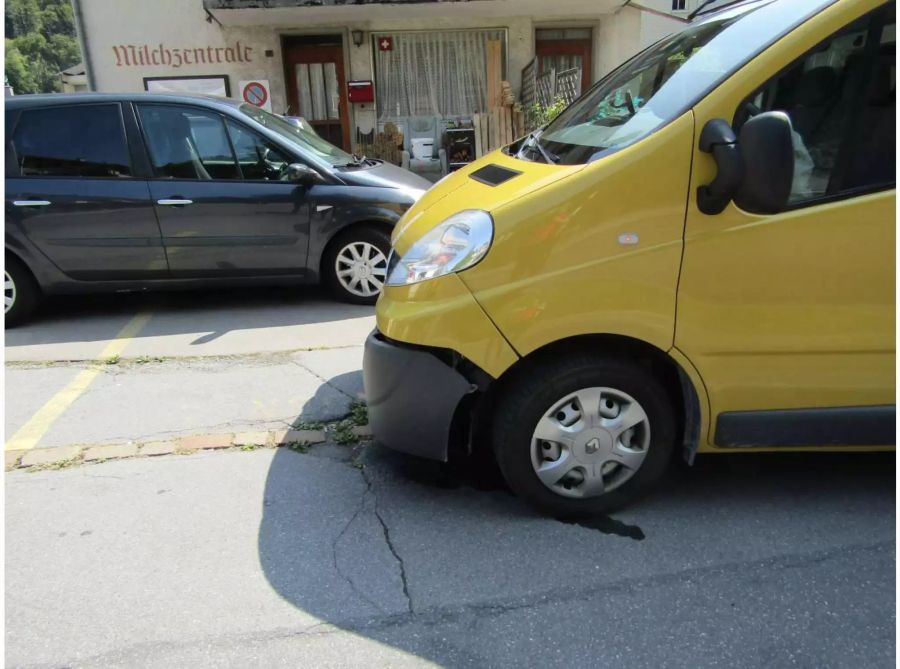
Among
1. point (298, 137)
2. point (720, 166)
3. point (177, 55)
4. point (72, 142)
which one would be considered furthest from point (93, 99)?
point (177, 55)

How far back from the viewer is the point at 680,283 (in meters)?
2.36

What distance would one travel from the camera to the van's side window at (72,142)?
506cm

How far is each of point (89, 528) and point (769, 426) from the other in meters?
2.80

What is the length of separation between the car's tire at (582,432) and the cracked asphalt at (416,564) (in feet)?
0.51

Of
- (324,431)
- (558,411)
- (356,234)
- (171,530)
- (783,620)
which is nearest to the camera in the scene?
(783,620)

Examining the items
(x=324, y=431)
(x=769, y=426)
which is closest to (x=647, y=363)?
(x=769, y=426)

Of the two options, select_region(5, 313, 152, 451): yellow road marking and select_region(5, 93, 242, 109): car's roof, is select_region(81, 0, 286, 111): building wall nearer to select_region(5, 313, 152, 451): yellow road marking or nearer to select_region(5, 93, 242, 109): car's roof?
select_region(5, 93, 242, 109): car's roof

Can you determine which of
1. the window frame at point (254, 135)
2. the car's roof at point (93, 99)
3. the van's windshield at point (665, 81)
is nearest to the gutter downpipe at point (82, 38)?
the car's roof at point (93, 99)

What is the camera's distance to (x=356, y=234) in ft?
17.5

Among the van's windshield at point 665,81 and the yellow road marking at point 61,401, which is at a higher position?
the van's windshield at point 665,81

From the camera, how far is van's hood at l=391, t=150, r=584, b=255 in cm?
244

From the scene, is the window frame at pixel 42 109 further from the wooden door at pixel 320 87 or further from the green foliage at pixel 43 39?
the green foliage at pixel 43 39

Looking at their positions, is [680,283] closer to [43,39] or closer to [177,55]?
[177,55]

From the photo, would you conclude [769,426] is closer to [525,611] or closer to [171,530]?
[525,611]
